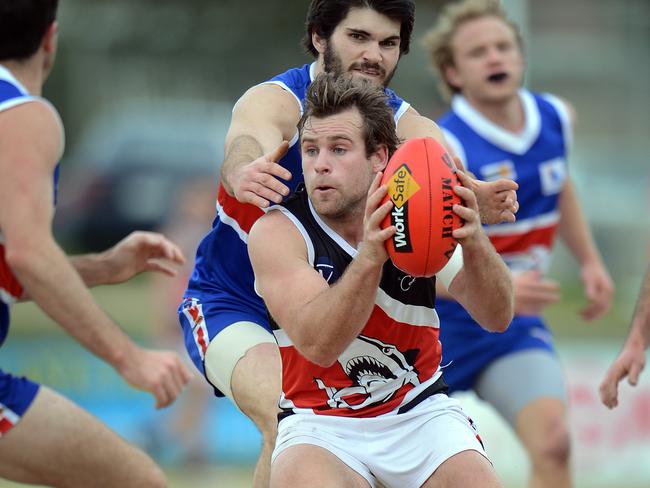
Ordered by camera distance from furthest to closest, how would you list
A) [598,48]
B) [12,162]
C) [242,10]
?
[242,10] < [598,48] < [12,162]

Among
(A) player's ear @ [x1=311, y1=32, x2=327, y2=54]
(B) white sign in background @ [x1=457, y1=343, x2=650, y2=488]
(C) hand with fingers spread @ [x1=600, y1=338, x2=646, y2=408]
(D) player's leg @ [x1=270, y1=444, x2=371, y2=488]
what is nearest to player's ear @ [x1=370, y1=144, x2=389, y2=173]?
(A) player's ear @ [x1=311, y1=32, x2=327, y2=54]

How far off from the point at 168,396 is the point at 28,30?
1453 millimetres

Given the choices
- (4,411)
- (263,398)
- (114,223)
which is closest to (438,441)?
(263,398)

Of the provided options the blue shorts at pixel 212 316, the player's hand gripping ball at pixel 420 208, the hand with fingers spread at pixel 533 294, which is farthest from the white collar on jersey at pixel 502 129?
the player's hand gripping ball at pixel 420 208

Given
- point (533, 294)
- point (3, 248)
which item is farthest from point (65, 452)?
point (533, 294)

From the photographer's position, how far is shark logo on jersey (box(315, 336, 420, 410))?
14.4ft

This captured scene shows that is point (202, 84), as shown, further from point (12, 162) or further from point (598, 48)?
point (12, 162)

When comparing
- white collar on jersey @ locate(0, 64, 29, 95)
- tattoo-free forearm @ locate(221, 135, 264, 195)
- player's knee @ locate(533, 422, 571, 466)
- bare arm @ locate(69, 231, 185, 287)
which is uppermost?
white collar on jersey @ locate(0, 64, 29, 95)

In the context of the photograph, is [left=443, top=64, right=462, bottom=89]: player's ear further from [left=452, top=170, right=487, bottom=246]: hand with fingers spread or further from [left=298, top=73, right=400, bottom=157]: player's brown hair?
[left=452, top=170, right=487, bottom=246]: hand with fingers spread

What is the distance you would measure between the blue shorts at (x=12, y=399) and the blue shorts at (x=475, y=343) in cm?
271

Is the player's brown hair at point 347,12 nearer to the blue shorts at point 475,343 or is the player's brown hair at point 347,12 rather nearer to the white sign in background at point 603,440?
the blue shorts at point 475,343

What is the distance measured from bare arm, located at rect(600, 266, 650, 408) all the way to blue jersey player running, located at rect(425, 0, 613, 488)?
0.81 metres

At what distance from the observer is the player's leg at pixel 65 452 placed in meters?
4.62

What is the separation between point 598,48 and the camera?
903 inches
